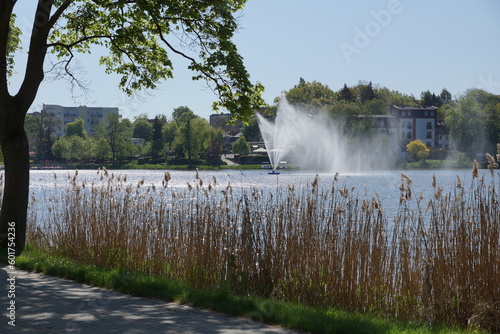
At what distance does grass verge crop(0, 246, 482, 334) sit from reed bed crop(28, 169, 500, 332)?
837 mm

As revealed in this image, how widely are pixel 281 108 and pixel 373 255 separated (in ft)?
227

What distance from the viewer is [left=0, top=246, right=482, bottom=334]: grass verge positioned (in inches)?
308

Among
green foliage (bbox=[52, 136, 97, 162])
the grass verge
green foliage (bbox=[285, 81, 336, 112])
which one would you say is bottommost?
the grass verge

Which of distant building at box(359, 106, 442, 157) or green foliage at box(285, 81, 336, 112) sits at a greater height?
green foliage at box(285, 81, 336, 112)

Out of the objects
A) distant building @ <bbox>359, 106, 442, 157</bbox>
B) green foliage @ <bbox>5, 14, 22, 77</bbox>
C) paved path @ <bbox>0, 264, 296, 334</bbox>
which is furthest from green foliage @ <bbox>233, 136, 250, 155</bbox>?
paved path @ <bbox>0, 264, 296, 334</bbox>

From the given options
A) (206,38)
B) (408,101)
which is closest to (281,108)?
(206,38)

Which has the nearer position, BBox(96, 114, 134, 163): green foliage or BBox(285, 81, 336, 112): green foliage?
BBox(96, 114, 134, 163): green foliage

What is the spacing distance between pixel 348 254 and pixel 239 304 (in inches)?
92.1

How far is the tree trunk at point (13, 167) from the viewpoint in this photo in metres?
14.1

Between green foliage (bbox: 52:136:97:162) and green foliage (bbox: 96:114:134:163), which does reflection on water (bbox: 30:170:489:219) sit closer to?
green foliage (bbox: 96:114:134:163)

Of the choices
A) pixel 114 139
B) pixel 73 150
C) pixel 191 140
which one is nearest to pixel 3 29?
pixel 114 139

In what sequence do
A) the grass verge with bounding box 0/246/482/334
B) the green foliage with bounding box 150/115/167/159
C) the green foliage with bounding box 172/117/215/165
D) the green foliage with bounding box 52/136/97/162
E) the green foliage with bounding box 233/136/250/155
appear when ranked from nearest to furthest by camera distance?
the grass verge with bounding box 0/246/482/334
the green foliage with bounding box 172/117/215/165
the green foliage with bounding box 52/136/97/162
the green foliage with bounding box 233/136/250/155
the green foliage with bounding box 150/115/167/159

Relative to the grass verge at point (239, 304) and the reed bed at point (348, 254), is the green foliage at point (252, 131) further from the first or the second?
the grass verge at point (239, 304)

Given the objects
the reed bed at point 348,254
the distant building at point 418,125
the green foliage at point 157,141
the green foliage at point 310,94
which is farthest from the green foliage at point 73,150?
the reed bed at point 348,254
